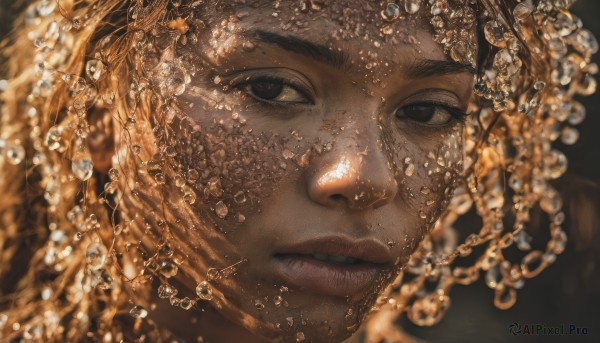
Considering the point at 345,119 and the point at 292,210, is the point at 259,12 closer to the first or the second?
the point at 345,119

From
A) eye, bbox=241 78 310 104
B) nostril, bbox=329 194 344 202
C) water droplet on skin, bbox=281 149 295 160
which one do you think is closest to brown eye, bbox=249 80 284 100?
eye, bbox=241 78 310 104

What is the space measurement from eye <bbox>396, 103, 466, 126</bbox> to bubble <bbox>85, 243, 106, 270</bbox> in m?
0.60

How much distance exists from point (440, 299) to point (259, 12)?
42.6 inches

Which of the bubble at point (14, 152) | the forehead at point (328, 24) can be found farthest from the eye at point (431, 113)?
the bubble at point (14, 152)

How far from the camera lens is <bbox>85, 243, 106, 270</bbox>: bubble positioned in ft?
5.37

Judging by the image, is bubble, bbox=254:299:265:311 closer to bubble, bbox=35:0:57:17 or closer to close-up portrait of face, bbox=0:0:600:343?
close-up portrait of face, bbox=0:0:600:343

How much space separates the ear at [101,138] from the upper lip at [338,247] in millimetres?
455

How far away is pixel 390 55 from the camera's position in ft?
5.12

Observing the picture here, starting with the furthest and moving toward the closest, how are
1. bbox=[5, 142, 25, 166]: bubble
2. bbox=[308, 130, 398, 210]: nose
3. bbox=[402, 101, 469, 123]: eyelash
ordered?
bbox=[5, 142, 25, 166]: bubble < bbox=[402, 101, 469, 123]: eyelash < bbox=[308, 130, 398, 210]: nose

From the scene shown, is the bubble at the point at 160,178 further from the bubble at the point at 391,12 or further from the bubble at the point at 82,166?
the bubble at the point at 391,12

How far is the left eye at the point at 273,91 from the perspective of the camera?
61.3 inches

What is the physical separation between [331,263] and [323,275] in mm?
27

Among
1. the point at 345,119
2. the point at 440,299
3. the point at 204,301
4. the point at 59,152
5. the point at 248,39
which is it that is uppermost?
the point at 248,39

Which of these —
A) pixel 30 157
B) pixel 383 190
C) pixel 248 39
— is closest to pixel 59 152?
pixel 30 157
